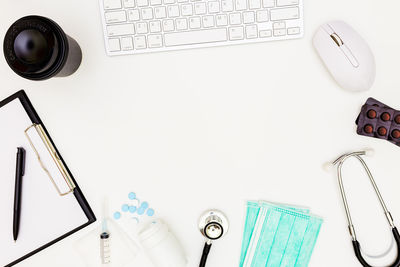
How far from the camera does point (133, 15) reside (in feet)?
2.21

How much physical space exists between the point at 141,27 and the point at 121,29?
0.13ft

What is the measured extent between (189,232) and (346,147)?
0.36m

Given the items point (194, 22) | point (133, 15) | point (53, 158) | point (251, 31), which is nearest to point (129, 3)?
point (133, 15)

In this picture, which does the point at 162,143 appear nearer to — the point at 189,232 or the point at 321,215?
the point at 189,232

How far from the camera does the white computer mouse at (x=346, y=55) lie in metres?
0.63

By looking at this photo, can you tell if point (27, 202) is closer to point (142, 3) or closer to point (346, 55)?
point (142, 3)

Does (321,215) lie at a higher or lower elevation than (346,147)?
lower

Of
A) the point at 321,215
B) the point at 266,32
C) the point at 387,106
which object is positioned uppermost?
the point at 266,32

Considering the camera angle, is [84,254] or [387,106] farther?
[84,254]

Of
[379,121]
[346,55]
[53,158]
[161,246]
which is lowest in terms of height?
[161,246]

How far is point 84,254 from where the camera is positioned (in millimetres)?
761

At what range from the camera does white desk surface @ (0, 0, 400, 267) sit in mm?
688

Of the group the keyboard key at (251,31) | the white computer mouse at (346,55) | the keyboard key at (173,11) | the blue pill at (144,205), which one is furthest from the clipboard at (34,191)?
the white computer mouse at (346,55)

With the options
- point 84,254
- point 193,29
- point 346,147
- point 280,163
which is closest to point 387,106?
point 346,147
